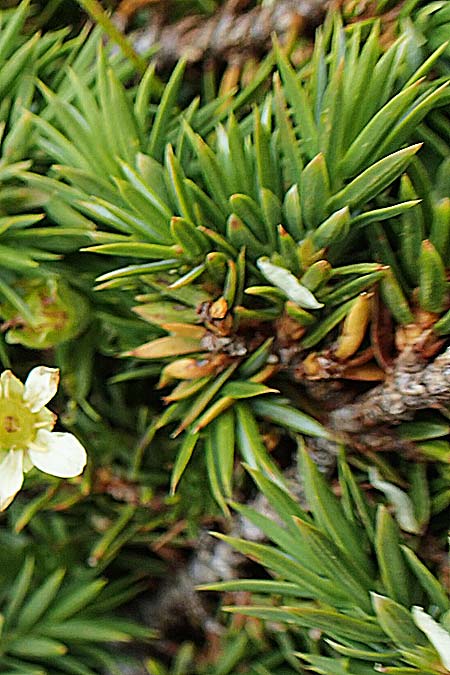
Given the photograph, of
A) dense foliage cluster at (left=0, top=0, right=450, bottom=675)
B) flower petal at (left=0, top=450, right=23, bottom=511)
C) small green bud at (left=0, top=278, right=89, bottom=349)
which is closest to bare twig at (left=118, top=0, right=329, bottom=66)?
dense foliage cluster at (left=0, top=0, right=450, bottom=675)

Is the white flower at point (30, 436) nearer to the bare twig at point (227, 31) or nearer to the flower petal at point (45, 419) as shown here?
the flower petal at point (45, 419)

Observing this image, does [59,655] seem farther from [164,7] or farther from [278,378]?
[164,7]

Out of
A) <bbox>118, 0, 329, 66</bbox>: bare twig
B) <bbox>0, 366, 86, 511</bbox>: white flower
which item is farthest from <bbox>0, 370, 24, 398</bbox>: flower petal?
<bbox>118, 0, 329, 66</bbox>: bare twig

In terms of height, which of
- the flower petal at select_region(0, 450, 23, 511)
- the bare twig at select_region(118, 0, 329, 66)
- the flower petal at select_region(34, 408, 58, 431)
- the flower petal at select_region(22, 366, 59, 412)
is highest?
the bare twig at select_region(118, 0, 329, 66)

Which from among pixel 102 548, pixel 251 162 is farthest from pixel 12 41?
pixel 102 548

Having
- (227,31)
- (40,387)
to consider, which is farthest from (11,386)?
(227,31)

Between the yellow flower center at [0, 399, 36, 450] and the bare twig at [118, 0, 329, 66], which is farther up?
the bare twig at [118, 0, 329, 66]

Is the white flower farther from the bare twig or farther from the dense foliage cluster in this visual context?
the bare twig
